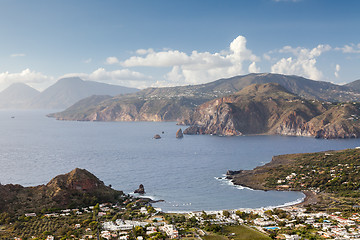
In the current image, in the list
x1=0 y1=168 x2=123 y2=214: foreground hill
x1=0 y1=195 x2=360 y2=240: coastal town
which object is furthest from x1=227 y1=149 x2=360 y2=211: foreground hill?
x1=0 y1=168 x2=123 y2=214: foreground hill

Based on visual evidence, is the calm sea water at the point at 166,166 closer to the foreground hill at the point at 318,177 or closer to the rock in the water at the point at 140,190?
the rock in the water at the point at 140,190

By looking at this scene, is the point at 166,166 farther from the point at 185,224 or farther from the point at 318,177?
the point at 185,224

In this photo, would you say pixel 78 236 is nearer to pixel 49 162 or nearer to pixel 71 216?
pixel 71 216

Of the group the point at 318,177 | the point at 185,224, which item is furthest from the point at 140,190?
the point at 318,177

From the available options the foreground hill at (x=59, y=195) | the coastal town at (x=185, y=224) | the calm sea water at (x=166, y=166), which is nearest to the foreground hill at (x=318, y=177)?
the calm sea water at (x=166, y=166)

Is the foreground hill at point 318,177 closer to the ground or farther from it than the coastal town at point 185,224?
farther from it

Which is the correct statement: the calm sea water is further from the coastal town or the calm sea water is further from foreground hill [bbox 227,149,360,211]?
the coastal town
